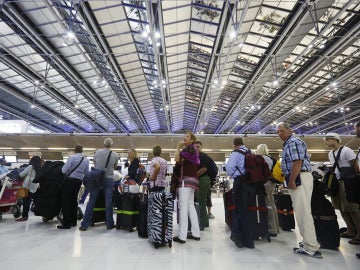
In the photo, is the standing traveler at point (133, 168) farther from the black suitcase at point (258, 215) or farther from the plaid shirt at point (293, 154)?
the plaid shirt at point (293, 154)

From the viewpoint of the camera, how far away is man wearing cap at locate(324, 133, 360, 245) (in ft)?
10.6

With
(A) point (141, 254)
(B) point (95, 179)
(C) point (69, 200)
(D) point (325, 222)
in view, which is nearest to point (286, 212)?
(D) point (325, 222)

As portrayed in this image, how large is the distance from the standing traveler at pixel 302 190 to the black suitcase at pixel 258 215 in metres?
0.45

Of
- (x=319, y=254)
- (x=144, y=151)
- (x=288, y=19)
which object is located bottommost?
(x=319, y=254)

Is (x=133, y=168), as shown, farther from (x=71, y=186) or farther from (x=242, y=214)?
(x=242, y=214)

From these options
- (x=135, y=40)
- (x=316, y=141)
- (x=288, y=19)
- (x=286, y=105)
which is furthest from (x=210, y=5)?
(x=286, y=105)

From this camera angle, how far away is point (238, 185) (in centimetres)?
315

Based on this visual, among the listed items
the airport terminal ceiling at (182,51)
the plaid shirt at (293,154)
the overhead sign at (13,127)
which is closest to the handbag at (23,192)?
the plaid shirt at (293,154)

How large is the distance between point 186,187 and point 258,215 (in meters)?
0.99

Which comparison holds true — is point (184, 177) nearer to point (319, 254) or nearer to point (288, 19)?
point (319, 254)

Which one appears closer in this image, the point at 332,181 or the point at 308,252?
the point at 308,252

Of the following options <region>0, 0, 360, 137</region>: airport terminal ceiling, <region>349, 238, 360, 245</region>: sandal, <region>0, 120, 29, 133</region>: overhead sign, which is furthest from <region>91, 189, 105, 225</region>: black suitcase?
<region>0, 120, 29, 133</region>: overhead sign

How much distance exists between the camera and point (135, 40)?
30.2 feet

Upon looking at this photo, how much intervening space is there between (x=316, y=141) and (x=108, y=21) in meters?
11.0
